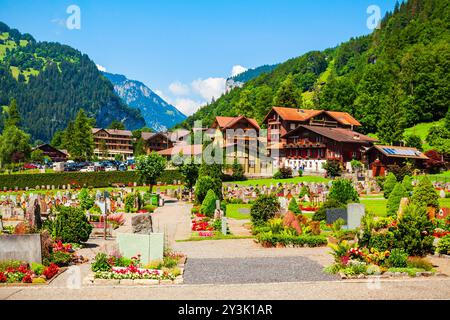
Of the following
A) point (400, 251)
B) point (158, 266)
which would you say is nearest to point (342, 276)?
point (400, 251)

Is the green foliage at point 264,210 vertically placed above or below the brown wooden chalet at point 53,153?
below

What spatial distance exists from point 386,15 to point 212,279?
203470 mm

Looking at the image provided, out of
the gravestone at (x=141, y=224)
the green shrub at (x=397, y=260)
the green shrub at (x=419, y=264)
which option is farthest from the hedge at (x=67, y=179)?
the green shrub at (x=419, y=264)

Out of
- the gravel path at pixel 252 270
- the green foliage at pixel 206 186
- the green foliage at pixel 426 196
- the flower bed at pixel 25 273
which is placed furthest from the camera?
the green foliage at pixel 206 186

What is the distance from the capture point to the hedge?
65.6 meters

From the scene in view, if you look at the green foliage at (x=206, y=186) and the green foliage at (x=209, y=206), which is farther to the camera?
the green foliage at (x=206, y=186)

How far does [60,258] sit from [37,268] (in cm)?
179

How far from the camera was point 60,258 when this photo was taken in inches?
718

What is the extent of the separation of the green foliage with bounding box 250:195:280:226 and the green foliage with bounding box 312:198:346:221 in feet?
9.53

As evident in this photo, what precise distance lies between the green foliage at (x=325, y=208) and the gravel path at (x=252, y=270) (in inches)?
439

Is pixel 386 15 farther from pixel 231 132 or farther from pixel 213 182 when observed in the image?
pixel 213 182

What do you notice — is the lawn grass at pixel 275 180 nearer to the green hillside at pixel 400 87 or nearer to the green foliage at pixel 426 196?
the green hillside at pixel 400 87

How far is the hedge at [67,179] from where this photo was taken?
215ft
